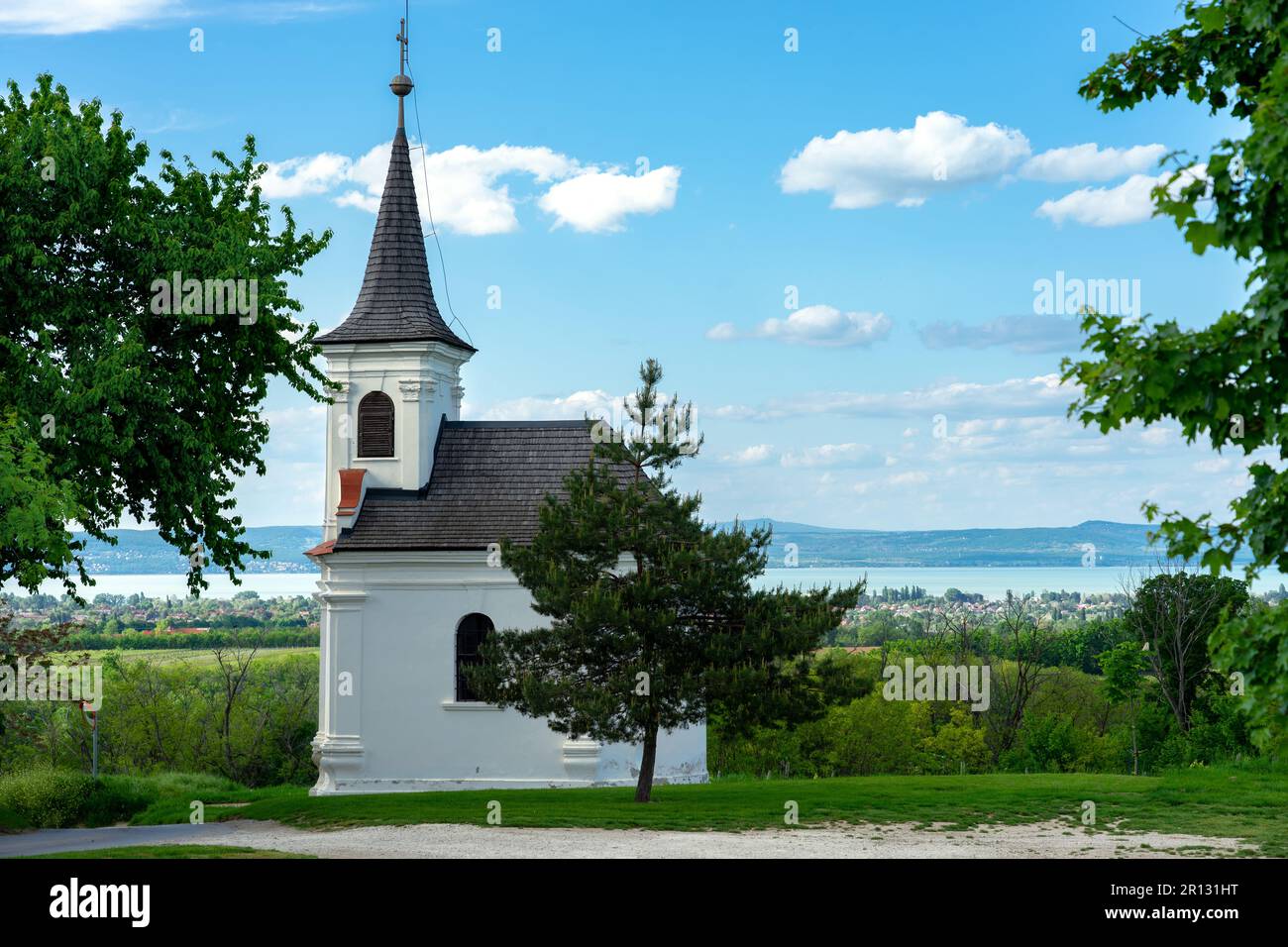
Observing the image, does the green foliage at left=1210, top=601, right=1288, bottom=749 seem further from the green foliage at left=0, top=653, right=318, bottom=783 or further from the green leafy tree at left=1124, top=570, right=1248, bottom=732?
the green foliage at left=0, top=653, right=318, bottom=783

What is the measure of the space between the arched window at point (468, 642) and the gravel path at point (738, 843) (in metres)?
9.95

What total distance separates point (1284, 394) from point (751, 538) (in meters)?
15.5

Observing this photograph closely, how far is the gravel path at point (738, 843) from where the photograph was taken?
1878 cm

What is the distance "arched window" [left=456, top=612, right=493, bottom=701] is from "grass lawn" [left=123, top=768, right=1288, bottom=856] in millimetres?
3722

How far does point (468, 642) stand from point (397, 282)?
10.2m

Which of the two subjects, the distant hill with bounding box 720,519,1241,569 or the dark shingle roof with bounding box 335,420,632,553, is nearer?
the dark shingle roof with bounding box 335,420,632,553

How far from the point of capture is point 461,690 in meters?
32.8

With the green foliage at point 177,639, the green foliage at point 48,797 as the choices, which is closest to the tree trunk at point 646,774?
the green foliage at point 48,797

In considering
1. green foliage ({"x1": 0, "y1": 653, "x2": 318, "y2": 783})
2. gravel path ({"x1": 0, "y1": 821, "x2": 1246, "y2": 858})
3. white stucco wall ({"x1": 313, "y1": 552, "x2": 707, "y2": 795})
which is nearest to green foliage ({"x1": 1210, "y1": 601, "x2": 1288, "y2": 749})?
gravel path ({"x1": 0, "y1": 821, "x2": 1246, "y2": 858})

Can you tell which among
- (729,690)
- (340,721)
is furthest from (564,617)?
(340,721)

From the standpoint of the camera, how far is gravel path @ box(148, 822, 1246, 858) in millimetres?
18781

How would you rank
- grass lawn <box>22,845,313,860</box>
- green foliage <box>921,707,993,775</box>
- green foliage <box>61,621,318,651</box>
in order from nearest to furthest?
grass lawn <box>22,845,313,860</box>, green foliage <box>921,707,993,775</box>, green foliage <box>61,621,318,651</box>

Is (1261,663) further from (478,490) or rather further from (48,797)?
(48,797)

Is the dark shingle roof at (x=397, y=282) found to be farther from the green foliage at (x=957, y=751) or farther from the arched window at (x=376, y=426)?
the green foliage at (x=957, y=751)
